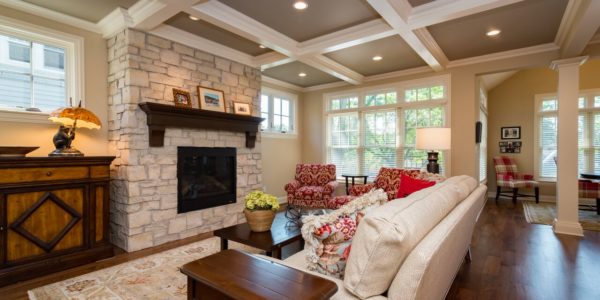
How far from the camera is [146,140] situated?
352 cm

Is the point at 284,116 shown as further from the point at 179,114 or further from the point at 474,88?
the point at 474,88

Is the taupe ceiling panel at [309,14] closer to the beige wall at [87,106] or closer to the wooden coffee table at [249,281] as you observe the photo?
the beige wall at [87,106]

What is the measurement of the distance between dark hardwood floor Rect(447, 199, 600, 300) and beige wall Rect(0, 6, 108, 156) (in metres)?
4.08

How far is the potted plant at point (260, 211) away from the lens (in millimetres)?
2604

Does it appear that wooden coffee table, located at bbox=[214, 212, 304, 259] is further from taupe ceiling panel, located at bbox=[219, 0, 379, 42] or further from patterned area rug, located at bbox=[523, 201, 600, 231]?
patterned area rug, located at bbox=[523, 201, 600, 231]

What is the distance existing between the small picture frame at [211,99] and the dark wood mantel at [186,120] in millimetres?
171

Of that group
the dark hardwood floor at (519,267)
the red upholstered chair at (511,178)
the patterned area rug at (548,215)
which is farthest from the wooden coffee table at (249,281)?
the red upholstered chair at (511,178)

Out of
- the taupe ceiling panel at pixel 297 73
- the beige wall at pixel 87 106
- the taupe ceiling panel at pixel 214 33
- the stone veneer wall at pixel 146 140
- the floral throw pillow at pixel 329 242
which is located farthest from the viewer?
the taupe ceiling panel at pixel 297 73

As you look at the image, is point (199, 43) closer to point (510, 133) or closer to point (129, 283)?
point (129, 283)

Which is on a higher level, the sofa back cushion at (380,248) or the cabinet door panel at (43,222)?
the sofa back cushion at (380,248)

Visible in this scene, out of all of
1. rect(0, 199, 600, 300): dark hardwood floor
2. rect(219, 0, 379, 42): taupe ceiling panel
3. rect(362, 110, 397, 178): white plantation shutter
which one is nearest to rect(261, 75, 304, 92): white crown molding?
rect(362, 110, 397, 178): white plantation shutter

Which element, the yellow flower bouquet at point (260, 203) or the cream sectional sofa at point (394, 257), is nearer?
the cream sectional sofa at point (394, 257)

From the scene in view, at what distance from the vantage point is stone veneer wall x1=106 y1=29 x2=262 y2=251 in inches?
133

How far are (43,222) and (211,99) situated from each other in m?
2.30
